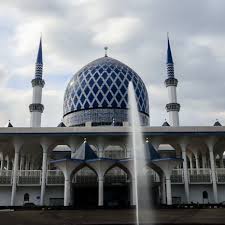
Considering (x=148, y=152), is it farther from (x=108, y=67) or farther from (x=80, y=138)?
(x=108, y=67)

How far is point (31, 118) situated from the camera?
141 feet

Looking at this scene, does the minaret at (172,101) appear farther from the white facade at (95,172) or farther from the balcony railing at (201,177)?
the balcony railing at (201,177)

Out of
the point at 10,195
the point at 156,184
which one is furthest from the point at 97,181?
the point at 10,195

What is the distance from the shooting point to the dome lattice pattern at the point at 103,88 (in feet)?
135

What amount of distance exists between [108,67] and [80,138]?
18753 millimetres

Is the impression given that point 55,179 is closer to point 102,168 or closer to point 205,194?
point 102,168

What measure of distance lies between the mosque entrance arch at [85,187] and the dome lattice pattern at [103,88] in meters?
12.9

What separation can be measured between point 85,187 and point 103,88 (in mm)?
16249

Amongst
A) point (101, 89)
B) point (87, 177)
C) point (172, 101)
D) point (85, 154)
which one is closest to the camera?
point (85, 154)

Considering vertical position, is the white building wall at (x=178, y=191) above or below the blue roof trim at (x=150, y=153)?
below

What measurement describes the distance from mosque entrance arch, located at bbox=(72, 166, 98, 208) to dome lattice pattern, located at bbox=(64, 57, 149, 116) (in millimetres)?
12879

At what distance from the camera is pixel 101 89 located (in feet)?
137

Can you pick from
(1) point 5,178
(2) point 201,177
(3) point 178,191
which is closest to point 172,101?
(2) point 201,177

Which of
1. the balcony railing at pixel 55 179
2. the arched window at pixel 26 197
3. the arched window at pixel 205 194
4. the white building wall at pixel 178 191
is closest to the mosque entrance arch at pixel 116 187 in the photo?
the balcony railing at pixel 55 179
